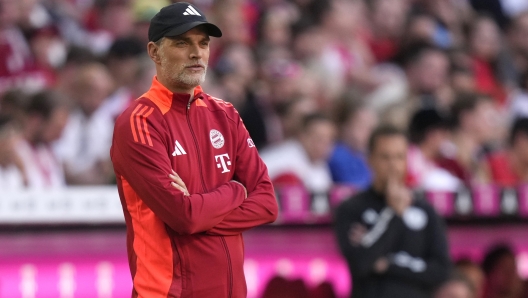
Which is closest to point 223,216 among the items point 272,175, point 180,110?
point 180,110

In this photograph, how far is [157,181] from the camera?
3555 mm

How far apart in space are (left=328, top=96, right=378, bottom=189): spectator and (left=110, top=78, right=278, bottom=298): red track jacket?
10.9 feet

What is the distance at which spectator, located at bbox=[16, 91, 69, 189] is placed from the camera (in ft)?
20.6

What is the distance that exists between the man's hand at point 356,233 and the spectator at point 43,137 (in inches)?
77.3

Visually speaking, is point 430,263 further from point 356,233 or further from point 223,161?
point 223,161

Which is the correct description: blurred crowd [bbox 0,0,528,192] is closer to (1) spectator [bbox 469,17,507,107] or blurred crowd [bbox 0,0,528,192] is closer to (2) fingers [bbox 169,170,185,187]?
(1) spectator [bbox 469,17,507,107]

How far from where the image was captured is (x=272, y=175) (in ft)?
22.1

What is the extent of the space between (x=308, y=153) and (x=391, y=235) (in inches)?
65.2

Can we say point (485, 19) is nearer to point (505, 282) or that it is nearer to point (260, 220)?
point (505, 282)

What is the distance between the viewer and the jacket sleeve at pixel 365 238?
5445mm

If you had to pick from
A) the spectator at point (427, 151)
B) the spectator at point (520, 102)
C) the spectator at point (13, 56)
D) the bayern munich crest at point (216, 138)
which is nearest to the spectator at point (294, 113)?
the spectator at point (427, 151)

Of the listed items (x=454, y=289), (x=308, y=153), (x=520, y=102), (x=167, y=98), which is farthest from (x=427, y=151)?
(x=167, y=98)

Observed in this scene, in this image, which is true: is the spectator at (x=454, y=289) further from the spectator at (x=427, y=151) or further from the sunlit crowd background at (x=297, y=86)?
the spectator at (x=427, y=151)

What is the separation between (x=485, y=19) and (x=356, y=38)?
1.77 m
